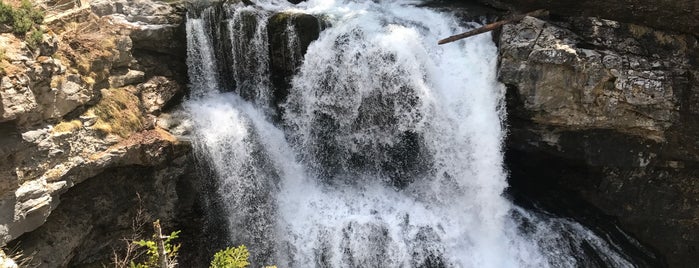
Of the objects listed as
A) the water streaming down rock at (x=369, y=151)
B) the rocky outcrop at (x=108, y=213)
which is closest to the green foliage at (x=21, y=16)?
the rocky outcrop at (x=108, y=213)

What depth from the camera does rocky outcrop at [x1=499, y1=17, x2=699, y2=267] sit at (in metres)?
9.59

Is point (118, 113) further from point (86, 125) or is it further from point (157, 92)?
point (157, 92)

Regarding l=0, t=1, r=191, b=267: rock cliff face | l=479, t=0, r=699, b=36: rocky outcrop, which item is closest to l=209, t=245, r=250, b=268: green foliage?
l=0, t=1, r=191, b=267: rock cliff face

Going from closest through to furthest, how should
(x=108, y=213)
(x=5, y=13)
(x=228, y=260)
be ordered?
(x=228, y=260)
(x=5, y=13)
(x=108, y=213)

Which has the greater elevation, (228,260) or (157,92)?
(157,92)

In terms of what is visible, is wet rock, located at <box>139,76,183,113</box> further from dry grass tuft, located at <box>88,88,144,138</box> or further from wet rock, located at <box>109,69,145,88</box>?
dry grass tuft, located at <box>88,88,144,138</box>

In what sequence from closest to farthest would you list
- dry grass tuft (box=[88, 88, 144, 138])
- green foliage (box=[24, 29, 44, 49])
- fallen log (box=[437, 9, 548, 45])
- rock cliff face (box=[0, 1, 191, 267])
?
rock cliff face (box=[0, 1, 191, 267])
green foliage (box=[24, 29, 44, 49])
dry grass tuft (box=[88, 88, 144, 138])
fallen log (box=[437, 9, 548, 45])

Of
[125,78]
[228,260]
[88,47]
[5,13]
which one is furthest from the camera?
[125,78]

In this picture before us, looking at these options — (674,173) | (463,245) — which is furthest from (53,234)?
(674,173)

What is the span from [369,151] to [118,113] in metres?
5.71

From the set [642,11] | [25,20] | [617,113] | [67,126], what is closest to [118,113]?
[67,126]

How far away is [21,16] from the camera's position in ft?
25.1

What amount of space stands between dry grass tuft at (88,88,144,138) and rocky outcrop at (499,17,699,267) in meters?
8.02

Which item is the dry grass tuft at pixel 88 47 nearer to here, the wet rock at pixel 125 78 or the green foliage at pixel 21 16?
the wet rock at pixel 125 78
